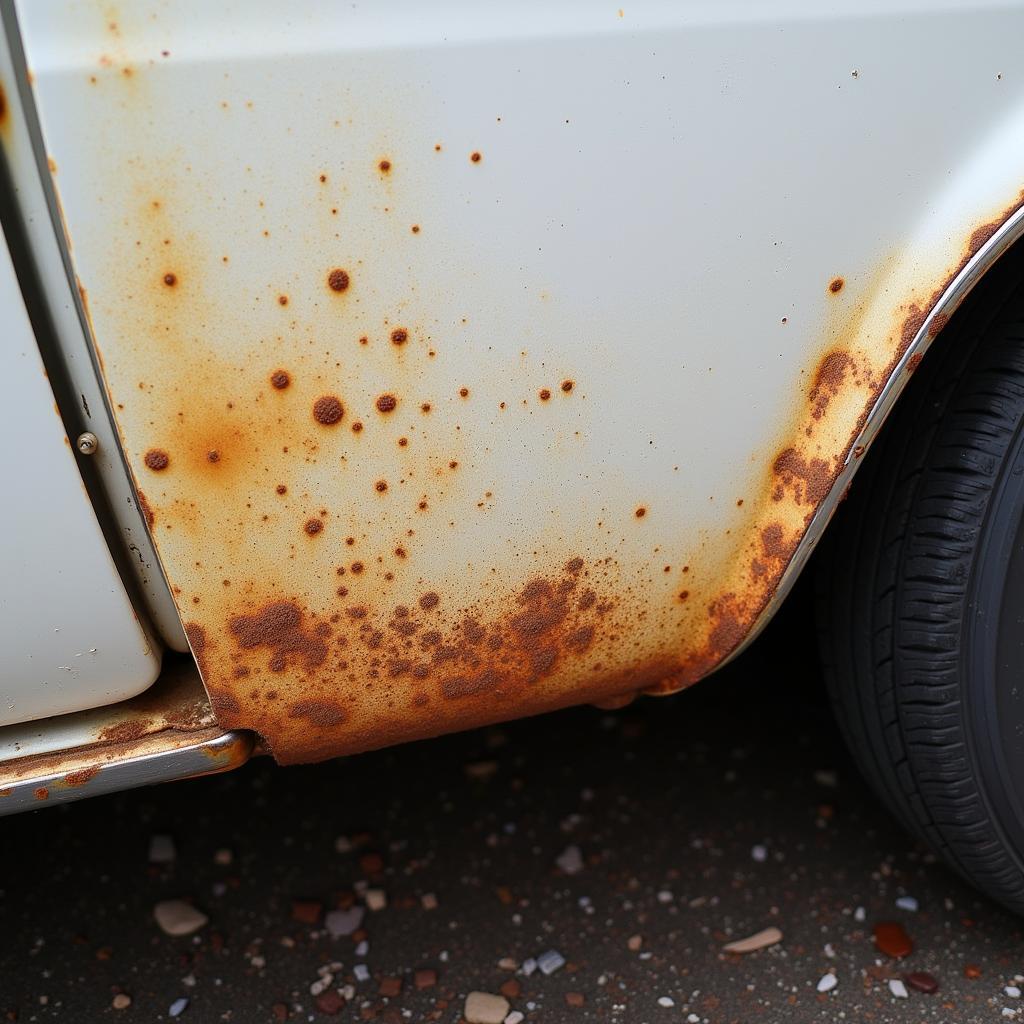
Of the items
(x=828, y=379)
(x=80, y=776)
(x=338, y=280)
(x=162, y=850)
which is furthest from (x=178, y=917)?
(x=828, y=379)

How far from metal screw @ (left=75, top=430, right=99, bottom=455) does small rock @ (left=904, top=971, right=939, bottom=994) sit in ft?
4.36

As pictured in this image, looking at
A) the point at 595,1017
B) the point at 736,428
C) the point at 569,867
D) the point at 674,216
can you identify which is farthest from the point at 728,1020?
the point at 674,216

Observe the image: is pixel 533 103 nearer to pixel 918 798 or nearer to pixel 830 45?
pixel 830 45

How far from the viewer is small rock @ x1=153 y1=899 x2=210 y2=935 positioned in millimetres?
1601

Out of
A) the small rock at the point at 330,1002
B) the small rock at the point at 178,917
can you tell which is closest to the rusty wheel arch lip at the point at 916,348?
the small rock at the point at 330,1002

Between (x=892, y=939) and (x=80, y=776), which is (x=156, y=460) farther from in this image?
(x=892, y=939)

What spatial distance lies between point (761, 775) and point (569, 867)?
414 mm

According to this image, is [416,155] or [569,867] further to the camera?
[569,867]

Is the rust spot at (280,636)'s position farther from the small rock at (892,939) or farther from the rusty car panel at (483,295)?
the small rock at (892,939)

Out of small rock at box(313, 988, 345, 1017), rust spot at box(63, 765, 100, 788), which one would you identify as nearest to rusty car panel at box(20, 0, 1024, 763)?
rust spot at box(63, 765, 100, 788)

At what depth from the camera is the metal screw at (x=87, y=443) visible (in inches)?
38.6

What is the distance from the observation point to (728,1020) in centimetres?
144

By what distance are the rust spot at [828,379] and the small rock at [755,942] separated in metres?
0.87

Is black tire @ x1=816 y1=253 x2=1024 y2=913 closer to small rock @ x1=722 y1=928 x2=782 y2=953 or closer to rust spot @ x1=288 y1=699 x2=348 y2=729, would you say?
small rock @ x1=722 y1=928 x2=782 y2=953
